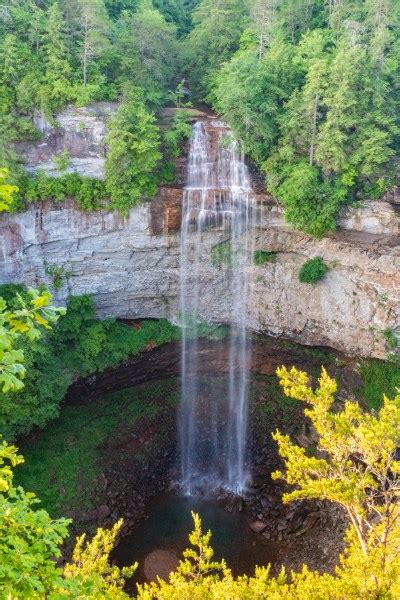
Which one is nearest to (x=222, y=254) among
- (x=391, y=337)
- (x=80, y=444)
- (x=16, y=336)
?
(x=391, y=337)

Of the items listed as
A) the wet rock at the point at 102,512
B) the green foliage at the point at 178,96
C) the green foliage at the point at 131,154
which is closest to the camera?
the green foliage at the point at 131,154

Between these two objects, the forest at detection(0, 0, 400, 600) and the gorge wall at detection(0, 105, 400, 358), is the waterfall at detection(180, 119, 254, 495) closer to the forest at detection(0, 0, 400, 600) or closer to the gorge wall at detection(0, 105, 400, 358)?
the forest at detection(0, 0, 400, 600)

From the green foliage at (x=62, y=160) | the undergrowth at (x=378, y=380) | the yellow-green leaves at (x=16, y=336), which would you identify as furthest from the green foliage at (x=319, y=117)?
the yellow-green leaves at (x=16, y=336)

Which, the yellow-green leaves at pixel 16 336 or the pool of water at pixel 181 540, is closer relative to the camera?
the yellow-green leaves at pixel 16 336

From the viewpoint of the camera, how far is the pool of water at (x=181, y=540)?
47.2 ft

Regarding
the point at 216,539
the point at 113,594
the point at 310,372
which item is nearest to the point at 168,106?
the point at 310,372

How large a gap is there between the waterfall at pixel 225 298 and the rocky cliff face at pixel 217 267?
1.13 feet

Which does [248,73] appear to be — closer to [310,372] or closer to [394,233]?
[394,233]

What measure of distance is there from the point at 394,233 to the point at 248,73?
7.08m

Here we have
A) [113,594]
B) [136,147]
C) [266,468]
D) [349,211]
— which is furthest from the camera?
[266,468]

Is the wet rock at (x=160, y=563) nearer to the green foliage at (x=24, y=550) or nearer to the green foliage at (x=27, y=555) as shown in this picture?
the green foliage at (x=27, y=555)

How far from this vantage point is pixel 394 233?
1602cm

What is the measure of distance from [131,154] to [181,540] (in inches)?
484

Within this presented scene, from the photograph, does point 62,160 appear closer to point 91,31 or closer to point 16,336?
point 91,31
